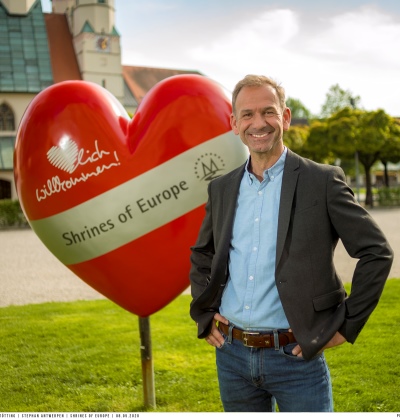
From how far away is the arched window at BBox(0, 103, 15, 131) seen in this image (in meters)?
31.5

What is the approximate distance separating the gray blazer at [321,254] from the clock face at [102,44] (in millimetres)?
33657

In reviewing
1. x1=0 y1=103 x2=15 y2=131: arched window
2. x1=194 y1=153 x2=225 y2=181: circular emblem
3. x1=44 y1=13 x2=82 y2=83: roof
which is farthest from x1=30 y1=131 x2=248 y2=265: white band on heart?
x1=44 y1=13 x2=82 y2=83: roof

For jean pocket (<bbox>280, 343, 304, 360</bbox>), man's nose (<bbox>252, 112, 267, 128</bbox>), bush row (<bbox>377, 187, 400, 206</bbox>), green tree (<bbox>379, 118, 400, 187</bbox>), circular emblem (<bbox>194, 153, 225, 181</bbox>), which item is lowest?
bush row (<bbox>377, 187, 400, 206</bbox>)

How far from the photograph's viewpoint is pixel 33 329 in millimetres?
5586

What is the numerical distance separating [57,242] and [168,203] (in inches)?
25.0

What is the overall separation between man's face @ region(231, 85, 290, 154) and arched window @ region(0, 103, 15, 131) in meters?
31.3

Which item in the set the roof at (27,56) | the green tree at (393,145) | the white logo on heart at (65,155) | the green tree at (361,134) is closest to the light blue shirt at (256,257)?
the white logo on heart at (65,155)

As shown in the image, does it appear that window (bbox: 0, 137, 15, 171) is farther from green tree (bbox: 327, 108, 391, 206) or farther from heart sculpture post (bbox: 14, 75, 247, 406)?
heart sculpture post (bbox: 14, 75, 247, 406)

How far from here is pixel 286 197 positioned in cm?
199

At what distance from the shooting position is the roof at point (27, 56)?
30594mm

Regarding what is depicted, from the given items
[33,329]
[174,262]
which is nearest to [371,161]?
[33,329]

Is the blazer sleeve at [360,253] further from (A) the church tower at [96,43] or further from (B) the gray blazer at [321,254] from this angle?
(A) the church tower at [96,43]

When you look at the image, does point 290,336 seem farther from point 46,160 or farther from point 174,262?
point 46,160

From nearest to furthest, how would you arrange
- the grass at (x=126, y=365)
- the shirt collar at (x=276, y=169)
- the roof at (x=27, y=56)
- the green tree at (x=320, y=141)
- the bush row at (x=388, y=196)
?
the shirt collar at (x=276, y=169) < the grass at (x=126, y=365) < the bush row at (x=388, y=196) < the green tree at (x=320, y=141) < the roof at (x=27, y=56)
